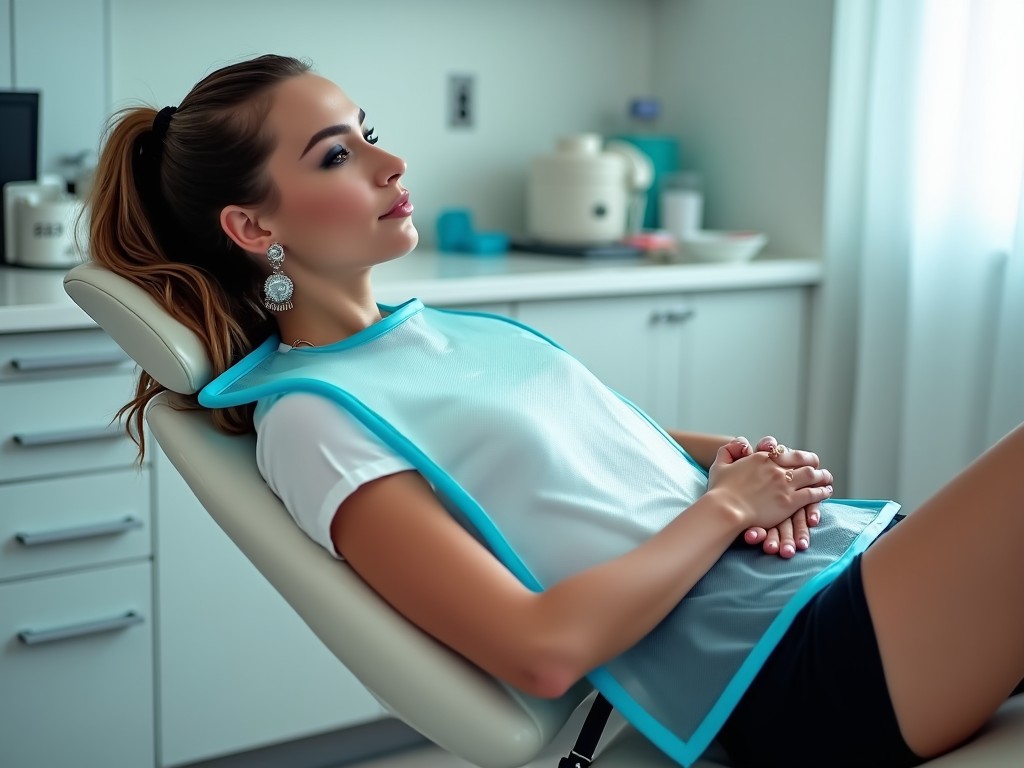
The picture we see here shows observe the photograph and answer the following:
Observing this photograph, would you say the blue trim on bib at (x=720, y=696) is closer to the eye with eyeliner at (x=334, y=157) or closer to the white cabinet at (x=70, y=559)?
the eye with eyeliner at (x=334, y=157)

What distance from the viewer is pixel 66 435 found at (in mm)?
1848

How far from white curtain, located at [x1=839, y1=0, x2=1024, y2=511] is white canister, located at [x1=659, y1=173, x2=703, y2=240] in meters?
0.37

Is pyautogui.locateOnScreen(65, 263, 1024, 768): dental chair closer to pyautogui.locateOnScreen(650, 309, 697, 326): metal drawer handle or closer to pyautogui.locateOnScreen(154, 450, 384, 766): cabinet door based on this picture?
pyautogui.locateOnScreen(154, 450, 384, 766): cabinet door

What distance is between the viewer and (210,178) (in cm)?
133

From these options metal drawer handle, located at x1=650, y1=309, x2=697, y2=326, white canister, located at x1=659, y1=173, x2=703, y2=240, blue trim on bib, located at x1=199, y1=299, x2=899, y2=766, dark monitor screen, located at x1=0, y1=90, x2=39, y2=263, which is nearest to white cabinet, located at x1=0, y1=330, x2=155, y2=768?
dark monitor screen, located at x1=0, y1=90, x2=39, y2=263

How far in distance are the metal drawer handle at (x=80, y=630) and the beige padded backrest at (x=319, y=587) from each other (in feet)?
2.46

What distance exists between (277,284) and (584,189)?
1.41 meters

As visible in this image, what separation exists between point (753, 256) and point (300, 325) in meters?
1.50

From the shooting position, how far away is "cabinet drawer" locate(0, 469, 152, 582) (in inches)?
72.3

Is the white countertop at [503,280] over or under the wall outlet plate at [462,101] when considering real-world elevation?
under

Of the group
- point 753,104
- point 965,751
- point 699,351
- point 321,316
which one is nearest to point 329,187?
point 321,316

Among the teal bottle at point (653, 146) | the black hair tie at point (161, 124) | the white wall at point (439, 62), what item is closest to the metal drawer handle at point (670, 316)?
the teal bottle at point (653, 146)

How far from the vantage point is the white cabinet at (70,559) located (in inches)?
72.0

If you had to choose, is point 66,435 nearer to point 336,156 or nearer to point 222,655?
point 222,655
